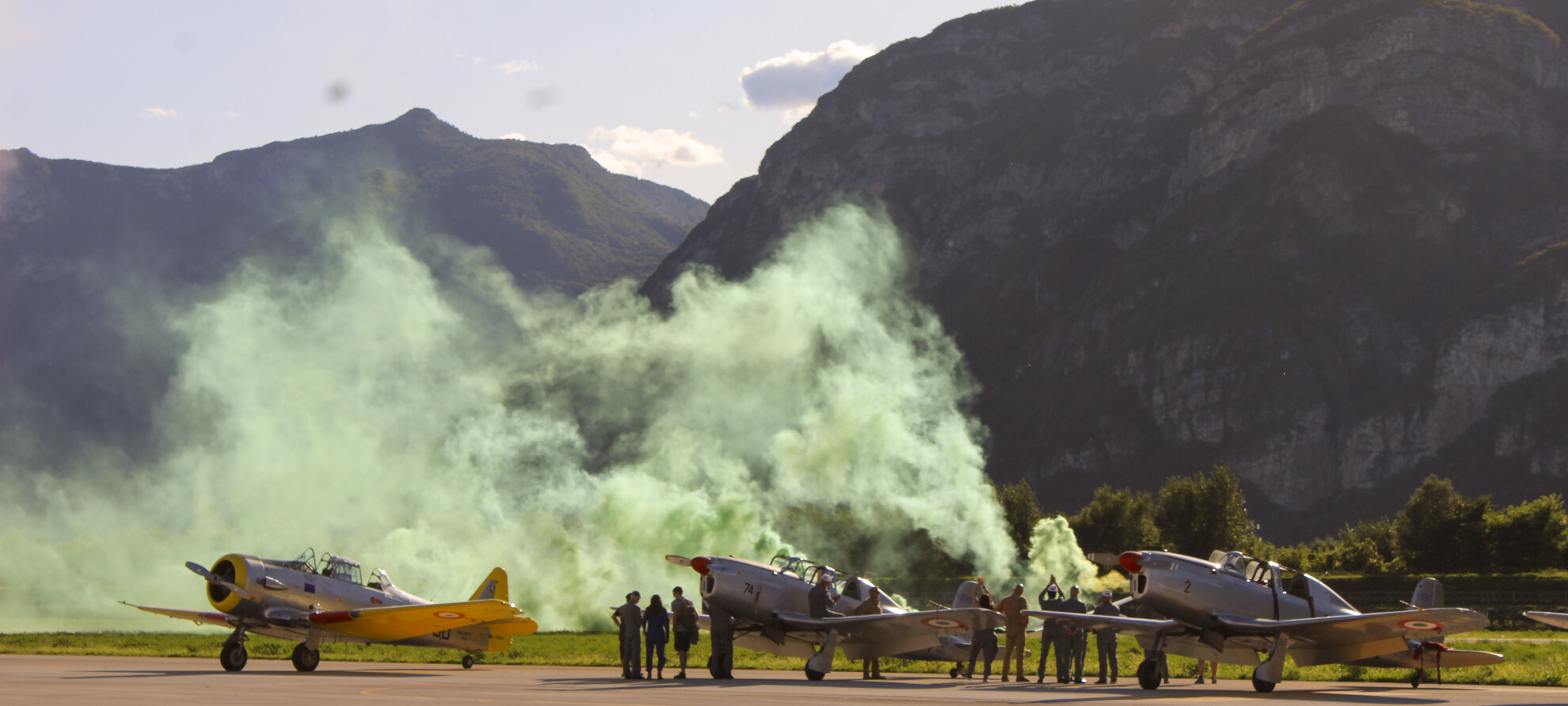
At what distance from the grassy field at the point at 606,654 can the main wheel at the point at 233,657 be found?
5962 millimetres

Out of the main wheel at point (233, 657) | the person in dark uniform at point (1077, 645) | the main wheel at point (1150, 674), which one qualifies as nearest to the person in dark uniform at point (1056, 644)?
the person in dark uniform at point (1077, 645)

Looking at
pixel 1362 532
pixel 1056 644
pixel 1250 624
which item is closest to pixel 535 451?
pixel 1056 644

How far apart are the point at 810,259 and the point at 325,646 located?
65605 mm

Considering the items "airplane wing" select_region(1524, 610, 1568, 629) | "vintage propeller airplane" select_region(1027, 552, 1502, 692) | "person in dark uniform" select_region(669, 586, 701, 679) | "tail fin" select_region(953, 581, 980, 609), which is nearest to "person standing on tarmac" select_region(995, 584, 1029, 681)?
"vintage propeller airplane" select_region(1027, 552, 1502, 692)

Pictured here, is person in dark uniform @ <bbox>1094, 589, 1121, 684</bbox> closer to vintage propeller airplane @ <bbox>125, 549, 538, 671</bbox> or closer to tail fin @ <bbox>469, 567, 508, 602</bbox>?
vintage propeller airplane @ <bbox>125, 549, 538, 671</bbox>

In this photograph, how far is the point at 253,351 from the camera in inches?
3305

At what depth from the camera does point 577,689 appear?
83.4 ft

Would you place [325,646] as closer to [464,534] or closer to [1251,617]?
[464,534]

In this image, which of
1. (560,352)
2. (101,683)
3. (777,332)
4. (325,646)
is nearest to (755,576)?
(101,683)

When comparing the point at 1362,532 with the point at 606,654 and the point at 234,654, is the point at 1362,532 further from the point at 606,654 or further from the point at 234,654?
the point at 234,654

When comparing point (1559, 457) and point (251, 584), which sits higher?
point (1559, 457)

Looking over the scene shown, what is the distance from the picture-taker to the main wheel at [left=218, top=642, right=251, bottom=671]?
103ft

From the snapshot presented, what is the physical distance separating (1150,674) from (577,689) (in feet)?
41.6

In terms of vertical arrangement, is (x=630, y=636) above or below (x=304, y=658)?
above
